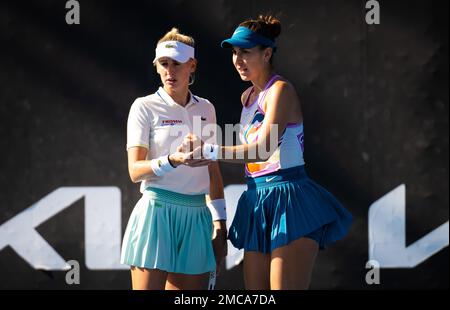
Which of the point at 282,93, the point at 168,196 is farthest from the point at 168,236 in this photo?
the point at 282,93

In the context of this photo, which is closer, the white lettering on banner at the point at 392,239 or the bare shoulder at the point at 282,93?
the bare shoulder at the point at 282,93

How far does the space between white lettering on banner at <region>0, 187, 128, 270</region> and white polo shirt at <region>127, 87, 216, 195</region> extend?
1721 millimetres

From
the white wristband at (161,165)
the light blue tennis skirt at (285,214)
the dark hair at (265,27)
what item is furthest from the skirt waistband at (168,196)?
the dark hair at (265,27)

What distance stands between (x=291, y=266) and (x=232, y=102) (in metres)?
2.11

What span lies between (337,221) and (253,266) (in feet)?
1.62

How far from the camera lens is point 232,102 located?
612 cm

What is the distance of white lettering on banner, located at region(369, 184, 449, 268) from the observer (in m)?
6.16

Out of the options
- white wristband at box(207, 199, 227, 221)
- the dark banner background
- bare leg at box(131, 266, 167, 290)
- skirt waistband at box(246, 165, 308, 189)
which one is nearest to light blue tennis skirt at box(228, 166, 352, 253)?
skirt waistband at box(246, 165, 308, 189)

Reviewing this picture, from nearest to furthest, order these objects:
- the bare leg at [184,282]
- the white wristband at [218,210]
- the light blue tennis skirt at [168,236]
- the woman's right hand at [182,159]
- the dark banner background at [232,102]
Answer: the woman's right hand at [182,159], the light blue tennis skirt at [168,236], the bare leg at [184,282], the white wristband at [218,210], the dark banner background at [232,102]

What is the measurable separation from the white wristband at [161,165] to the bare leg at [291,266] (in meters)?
0.67

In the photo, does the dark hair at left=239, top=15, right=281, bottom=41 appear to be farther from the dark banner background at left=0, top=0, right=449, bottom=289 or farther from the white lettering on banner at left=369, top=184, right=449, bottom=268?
the white lettering on banner at left=369, top=184, right=449, bottom=268

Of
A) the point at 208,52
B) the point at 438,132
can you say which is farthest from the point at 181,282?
the point at 438,132

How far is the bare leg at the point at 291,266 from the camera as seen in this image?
4.23m

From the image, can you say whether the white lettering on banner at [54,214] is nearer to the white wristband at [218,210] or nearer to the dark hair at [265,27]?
the white wristband at [218,210]
